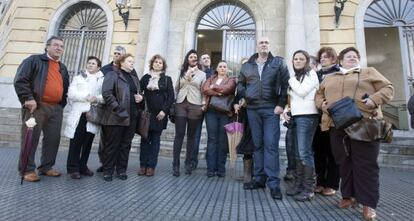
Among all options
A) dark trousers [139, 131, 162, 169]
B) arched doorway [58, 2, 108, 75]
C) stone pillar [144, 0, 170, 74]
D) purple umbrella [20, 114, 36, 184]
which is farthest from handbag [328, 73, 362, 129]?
arched doorway [58, 2, 108, 75]

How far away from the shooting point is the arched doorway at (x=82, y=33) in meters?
11.4

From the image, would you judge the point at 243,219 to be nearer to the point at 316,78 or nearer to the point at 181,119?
the point at 316,78

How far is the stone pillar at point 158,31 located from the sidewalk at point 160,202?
580cm

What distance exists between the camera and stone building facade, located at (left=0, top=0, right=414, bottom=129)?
964 cm

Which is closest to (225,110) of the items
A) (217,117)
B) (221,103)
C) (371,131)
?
(221,103)

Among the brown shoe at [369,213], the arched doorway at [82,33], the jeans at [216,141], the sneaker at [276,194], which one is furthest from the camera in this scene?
the arched doorway at [82,33]

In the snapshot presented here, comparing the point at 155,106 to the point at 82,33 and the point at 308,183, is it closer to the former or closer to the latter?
the point at 308,183

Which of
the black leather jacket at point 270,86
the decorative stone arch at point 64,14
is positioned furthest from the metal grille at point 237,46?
the black leather jacket at point 270,86

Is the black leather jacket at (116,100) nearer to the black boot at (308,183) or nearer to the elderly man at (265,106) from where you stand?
the elderly man at (265,106)

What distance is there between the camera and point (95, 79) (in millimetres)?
4719

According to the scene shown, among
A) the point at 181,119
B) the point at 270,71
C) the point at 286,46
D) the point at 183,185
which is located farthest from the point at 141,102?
the point at 286,46

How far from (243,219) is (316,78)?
6.82 feet

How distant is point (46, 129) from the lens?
14.4 ft

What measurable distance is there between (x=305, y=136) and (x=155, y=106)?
8.13 feet
